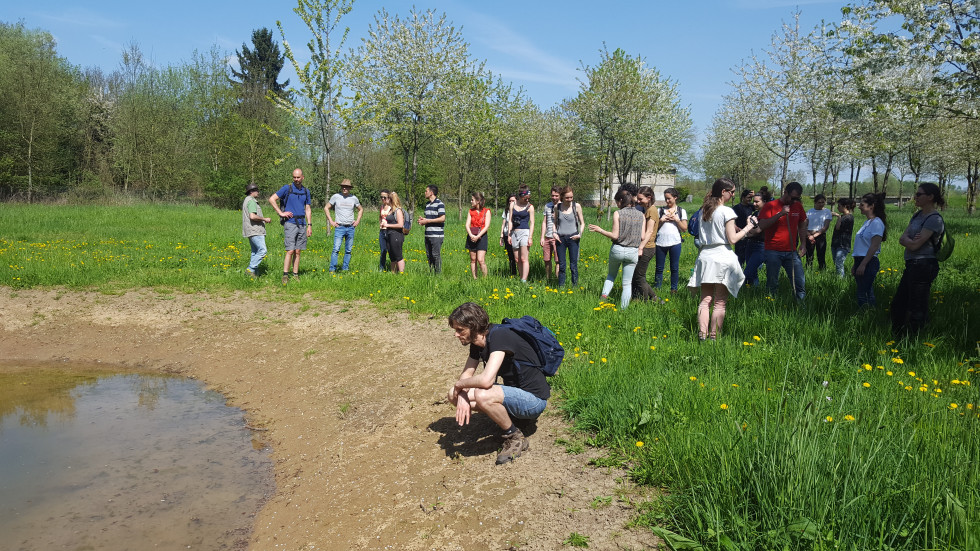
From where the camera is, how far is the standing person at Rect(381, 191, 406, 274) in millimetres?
11008

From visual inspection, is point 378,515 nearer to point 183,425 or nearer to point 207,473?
point 207,473

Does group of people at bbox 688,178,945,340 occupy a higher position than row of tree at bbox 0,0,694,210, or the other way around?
row of tree at bbox 0,0,694,210

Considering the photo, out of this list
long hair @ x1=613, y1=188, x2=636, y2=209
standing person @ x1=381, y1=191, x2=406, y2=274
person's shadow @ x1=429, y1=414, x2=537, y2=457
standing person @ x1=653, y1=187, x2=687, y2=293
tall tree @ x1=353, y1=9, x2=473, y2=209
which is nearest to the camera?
person's shadow @ x1=429, y1=414, x2=537, y2=457

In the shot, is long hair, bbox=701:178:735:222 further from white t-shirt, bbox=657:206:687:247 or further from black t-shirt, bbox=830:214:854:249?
black t-shirt, bbox=830:214:854:249

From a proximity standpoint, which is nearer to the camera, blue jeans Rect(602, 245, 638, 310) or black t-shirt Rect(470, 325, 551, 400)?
black t-shirt Rect(470, 325, 551, 400)

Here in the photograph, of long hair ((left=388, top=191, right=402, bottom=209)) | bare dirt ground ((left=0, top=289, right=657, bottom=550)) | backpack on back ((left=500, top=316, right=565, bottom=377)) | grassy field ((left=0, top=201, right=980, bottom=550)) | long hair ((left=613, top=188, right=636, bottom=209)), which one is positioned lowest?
bare dirt ground ((left=0, top=289, right=657, bottom=550))

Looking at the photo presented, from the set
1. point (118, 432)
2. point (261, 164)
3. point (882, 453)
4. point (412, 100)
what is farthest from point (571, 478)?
point (261, 164)

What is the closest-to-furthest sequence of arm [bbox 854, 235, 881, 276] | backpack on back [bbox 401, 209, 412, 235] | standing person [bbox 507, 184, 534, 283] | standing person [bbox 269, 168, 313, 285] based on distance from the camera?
arm [bbox 854, 235, 881, 276] < standing person [bbox 507, 184, 534, 283] < standing person [bbox 269, 168, 313, 285] < backpack on back [bbox 401, 209, 412, 235]

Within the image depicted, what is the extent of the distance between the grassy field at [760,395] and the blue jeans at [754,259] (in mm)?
516

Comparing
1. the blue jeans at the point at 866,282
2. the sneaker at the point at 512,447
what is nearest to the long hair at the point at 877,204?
the blue jeans at the point at 866,282

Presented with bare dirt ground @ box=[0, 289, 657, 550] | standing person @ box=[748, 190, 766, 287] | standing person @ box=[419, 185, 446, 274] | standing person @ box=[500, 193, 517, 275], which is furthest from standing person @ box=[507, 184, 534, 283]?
standing person @ box=[748, 190, 766, 287]

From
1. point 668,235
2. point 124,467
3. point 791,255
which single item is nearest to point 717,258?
point 791,255

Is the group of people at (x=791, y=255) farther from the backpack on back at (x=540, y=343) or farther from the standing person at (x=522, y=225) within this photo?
the standing person at (x=522, y=225)

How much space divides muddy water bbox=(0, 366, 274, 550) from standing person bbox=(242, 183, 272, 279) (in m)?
4.33
